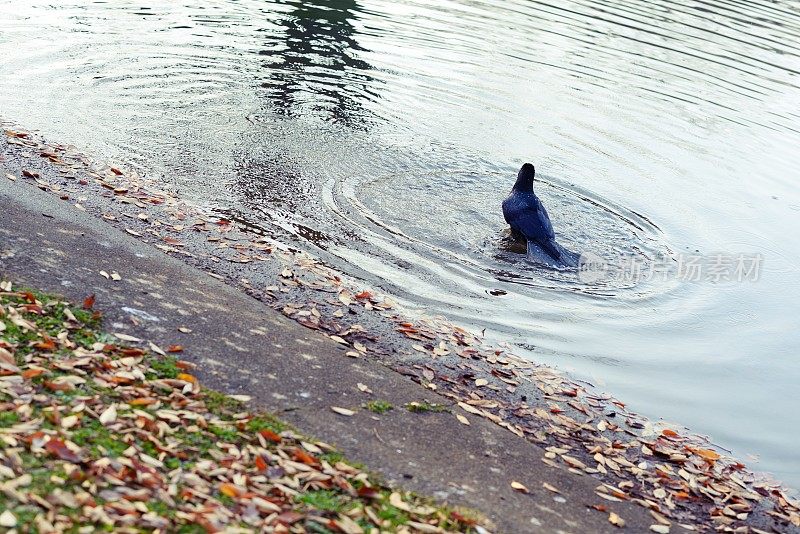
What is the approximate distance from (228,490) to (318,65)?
44.4ft

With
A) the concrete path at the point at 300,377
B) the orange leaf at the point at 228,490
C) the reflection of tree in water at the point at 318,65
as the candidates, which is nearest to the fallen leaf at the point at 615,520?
the concrete path at the point at 300,377

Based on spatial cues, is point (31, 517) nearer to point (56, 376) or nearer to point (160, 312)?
point (56, 376)

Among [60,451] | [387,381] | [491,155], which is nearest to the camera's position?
[60,451]

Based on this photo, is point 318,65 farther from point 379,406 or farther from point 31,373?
point 31,373

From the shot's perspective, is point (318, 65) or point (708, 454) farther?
point (318, 65)

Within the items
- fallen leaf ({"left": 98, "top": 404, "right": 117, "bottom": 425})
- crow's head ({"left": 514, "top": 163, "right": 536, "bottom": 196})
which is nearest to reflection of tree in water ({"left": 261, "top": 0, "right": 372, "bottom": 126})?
crow's head ({"left": 514, "top": 163, "right": 536, "bottom": 196})

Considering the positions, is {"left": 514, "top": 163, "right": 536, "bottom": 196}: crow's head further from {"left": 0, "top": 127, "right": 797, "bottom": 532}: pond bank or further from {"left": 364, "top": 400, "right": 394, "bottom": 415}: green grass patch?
{"left": 364, "top": 400, "right": 394, "bottom": 415}: green grass patch

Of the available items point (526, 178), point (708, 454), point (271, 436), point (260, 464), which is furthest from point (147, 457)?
point (526, 178)

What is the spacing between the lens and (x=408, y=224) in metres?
11.2

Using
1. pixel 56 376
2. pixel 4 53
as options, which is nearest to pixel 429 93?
pixel 4 53

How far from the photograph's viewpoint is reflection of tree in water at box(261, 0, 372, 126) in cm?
1500

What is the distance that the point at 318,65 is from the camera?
56.3 feet

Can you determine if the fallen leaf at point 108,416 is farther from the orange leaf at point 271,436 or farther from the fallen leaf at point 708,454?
the fallen leaf at point 708,454

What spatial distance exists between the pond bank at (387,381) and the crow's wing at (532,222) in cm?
243
